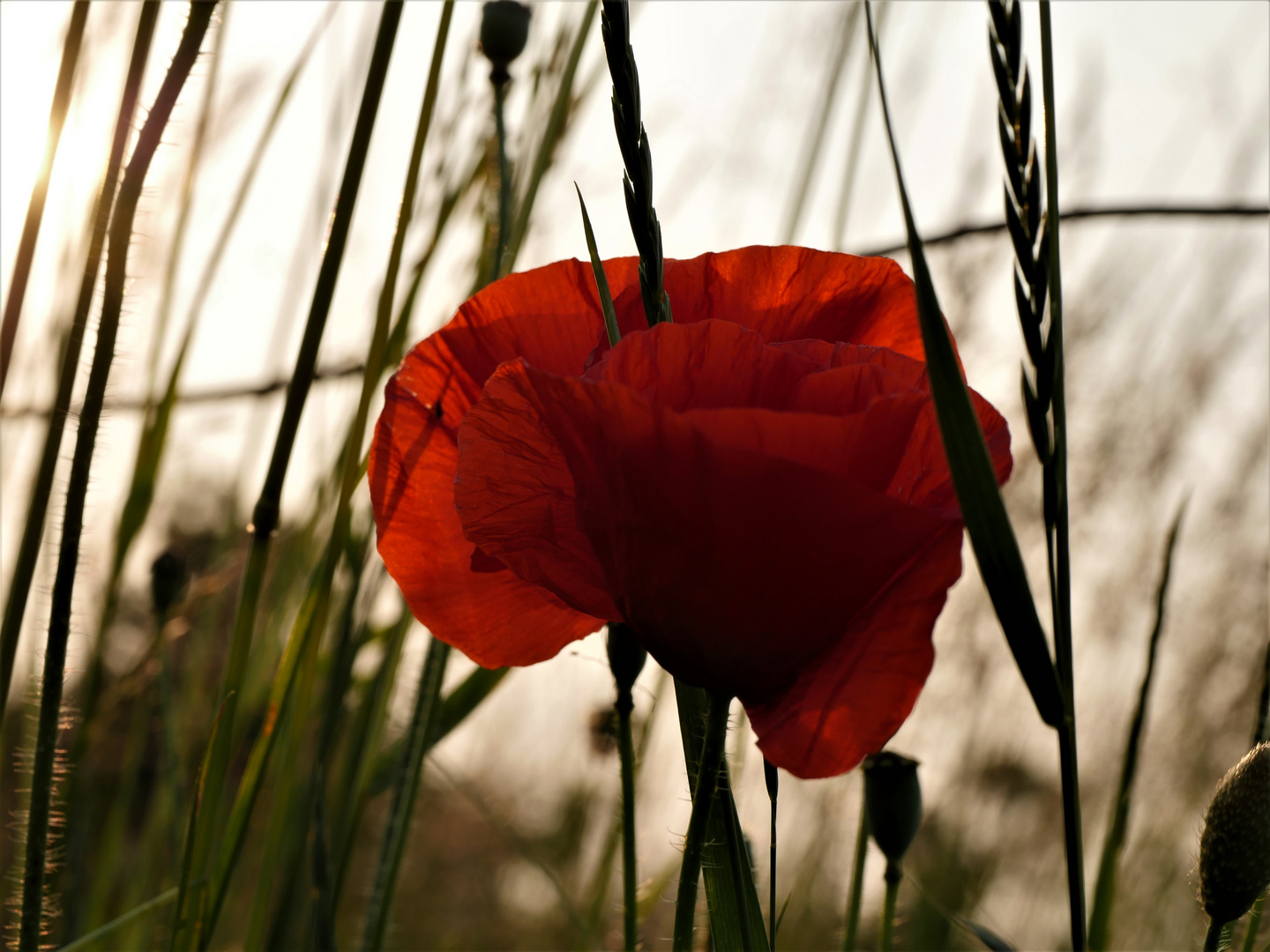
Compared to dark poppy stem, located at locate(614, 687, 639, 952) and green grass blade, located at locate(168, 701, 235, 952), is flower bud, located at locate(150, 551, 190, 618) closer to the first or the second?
green grass blade, located at locate(168, 701, 235, 952)

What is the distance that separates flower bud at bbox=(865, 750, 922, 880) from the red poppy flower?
0.54 feet

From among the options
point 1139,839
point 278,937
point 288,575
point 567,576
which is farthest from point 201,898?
point 1139,839

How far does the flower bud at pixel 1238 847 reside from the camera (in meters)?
0.24

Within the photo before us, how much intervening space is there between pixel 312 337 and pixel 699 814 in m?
0.18

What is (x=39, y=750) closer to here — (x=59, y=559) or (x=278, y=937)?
(x=59, y=559)

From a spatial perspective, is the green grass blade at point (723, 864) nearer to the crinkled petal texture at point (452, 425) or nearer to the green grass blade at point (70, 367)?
the crinkled petal texture at point (452, 425)

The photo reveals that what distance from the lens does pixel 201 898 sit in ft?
1.18

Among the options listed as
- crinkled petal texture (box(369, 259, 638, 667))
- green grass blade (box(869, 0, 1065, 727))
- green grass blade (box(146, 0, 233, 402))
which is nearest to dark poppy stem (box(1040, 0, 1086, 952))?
green grass blade (box(869, 0, 1065, 727))

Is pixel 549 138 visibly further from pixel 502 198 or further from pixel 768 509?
pixel 768 509

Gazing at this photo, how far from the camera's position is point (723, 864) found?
0.76ft

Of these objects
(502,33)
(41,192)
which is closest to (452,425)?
(41,192)

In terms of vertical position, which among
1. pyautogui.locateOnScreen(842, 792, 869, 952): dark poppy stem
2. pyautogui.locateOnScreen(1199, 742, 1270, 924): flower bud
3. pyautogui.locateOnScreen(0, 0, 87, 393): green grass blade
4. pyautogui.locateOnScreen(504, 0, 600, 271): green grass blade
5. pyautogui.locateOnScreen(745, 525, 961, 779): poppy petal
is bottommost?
pyautogui.locateOnScreen(842, 792, 869, 952): dark poppy stem

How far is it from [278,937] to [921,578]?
0.38 metres

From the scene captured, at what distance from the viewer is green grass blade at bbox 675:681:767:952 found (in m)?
0.20
